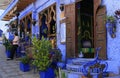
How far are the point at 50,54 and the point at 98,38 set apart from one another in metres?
2.27

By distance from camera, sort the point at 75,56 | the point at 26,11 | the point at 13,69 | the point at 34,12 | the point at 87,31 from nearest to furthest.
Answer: the point at 75,56
the point at 87,31
the point at 13,69
the point at 34,12
the point at 26,11

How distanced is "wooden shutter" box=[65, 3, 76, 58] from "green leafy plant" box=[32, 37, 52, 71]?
740 millimetres

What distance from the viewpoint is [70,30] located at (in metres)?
9.80

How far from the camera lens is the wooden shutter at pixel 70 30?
9625 millimetres

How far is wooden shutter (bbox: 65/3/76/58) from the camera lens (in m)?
9.62

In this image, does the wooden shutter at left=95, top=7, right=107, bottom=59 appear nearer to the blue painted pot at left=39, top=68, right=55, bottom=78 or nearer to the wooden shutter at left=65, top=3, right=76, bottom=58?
the wooden shutter at left=65, top=3, right=76, bottom=58

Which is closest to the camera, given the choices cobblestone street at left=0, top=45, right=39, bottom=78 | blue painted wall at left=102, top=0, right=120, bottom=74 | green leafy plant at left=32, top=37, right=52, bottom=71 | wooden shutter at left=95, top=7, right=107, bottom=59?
blue painted wall at left=102, top=0, right=120, bottom=74

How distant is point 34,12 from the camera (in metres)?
14.1

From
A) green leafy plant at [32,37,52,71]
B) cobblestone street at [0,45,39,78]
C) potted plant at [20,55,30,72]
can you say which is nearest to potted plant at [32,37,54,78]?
green leafy plant at [32,37,52,71]

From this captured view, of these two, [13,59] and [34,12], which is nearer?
[34,12]

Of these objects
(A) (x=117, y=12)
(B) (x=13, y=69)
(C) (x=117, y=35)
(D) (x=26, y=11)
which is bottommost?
(B) (x=13, y=69)

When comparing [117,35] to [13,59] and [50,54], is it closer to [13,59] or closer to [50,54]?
[50,54]

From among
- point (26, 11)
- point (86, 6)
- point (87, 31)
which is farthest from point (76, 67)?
point (26, 11)

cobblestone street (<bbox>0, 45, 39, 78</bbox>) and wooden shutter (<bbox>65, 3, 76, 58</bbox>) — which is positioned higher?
wooden shutter (<bbox>65, 3, 76, 58</bbox>)
